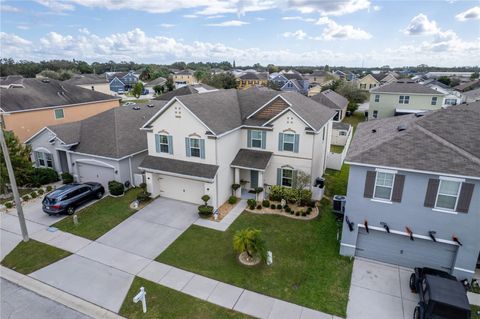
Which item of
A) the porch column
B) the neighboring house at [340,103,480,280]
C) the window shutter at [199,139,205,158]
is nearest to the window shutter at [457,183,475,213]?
the neighboring house at [340,103,480,280]

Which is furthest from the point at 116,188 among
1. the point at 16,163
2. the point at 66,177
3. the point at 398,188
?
the point at 398,188

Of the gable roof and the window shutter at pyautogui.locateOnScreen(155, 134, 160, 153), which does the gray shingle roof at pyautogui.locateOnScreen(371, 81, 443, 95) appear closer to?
the gable roof

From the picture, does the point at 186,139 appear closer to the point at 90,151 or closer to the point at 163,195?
the point at 163,195

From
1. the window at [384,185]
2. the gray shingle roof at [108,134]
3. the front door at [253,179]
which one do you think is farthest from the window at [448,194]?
the gray shingle roof at [108,134]

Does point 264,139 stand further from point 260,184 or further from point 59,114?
point 59,114

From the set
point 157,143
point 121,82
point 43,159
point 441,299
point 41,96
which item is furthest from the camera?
point 121,82

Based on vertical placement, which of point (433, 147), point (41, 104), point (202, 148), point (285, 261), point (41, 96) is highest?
point (41, 96)

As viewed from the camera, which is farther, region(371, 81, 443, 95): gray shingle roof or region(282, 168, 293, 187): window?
region(371, 81, 443, 95): gray shingle roof

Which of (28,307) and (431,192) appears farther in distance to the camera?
(431,192)
